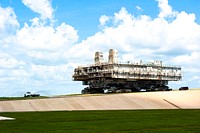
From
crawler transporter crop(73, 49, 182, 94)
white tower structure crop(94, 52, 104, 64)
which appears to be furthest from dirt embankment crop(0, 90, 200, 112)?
white tower structure crop(94, 52, 104, 64)

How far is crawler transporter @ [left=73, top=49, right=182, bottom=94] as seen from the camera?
479ft

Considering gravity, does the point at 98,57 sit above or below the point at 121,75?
above

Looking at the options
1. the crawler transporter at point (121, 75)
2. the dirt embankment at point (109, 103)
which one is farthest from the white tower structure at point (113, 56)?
the dirt embankment at point (109, 103)

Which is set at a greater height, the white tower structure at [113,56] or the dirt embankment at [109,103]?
the white tower structure at [113,56]

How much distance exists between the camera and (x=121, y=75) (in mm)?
146125

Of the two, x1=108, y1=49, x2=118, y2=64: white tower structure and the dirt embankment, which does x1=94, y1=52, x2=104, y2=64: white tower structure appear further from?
the dirt embankment

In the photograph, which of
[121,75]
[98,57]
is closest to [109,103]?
[121,75]

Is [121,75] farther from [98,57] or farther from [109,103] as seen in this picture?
[109,103]

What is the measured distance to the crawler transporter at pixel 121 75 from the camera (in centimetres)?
14600

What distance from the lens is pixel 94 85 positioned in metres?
153

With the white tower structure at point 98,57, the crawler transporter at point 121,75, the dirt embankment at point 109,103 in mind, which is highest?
the white tower structure at point 98,57

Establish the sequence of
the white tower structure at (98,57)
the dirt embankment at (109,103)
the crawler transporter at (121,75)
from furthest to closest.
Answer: the white tower structure at (98,57) < the crawler transporter at (121,75) < the dirt embankment at (109,103)

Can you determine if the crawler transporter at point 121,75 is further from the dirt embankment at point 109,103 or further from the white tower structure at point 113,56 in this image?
the dirt embankment at point 109,103

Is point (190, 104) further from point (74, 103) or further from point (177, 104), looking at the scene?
point (74, 103)
